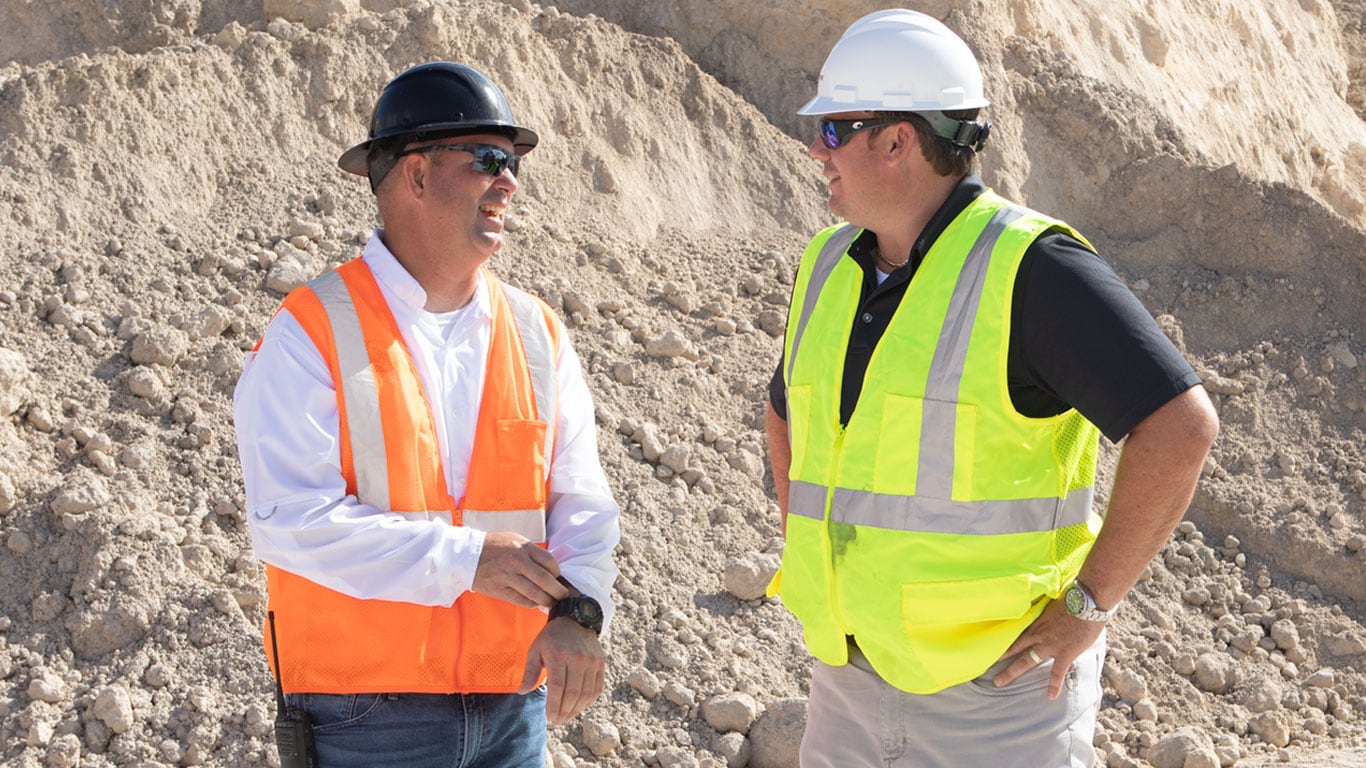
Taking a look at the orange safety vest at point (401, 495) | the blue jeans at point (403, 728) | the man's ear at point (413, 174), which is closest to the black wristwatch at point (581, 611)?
the orange safety vest at point (401, 495)

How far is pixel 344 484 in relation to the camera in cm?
282

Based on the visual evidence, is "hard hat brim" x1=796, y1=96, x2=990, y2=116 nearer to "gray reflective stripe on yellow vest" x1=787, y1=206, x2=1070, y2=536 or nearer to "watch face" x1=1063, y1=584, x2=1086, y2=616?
"gray reflective stripe on yellow vest" x1=787, y1=206, x2=1070, y2=536

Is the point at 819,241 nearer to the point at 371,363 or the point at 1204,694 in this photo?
the point at 371,363

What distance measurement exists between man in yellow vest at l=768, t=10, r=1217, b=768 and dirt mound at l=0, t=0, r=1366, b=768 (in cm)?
210

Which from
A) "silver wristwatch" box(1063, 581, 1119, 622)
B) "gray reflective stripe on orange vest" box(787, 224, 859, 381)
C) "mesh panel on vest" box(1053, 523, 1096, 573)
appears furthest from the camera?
"gray reflective stripe on orange vest" box(787, 224, 859, 381)

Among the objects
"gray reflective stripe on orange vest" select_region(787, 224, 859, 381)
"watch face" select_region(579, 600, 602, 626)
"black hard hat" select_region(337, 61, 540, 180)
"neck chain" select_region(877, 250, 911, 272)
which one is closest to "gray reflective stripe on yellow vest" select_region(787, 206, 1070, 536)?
"neck chain" select_region(877, 250, 911, 272)

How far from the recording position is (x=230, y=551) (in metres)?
5.21

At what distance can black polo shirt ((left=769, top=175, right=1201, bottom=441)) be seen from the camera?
268cm

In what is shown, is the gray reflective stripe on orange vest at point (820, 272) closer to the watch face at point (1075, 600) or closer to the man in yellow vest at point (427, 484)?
the man in yellow vest at point (427, 484)

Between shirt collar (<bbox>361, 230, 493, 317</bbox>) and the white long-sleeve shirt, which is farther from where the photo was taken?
shirt collar (<bbox>361, 230, 493, 317</bbox>)

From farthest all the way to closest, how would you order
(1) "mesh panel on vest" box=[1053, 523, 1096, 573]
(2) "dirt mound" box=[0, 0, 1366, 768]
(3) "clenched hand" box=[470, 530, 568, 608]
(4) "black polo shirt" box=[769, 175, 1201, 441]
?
(2) "dirt mound" box=[0, 0, 1366, 768] → (1) "mesh panel on vest" box=[1053, 523, 1096, 573] → (3) "clenched hand" box=[470, 530, 568, 608] → (4) "black polo shirt" box=[769, 175, 1201, 441]

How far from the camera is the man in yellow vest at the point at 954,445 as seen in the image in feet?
9.04

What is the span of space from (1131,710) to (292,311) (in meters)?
4.26

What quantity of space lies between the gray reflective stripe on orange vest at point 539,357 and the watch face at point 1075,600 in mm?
1110
